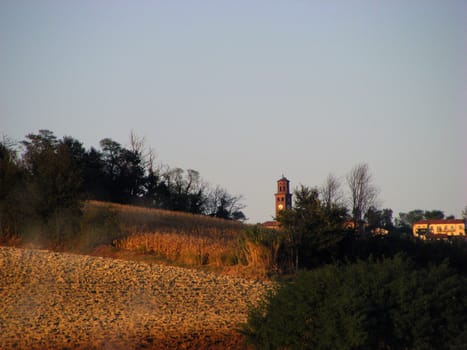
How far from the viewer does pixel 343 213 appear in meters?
25.2

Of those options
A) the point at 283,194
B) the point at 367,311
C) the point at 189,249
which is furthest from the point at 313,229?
the point at 283,194

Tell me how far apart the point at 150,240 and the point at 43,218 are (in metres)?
6.32

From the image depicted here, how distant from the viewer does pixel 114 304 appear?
1551 centimetres

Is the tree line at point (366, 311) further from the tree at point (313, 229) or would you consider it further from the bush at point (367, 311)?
the tree at point (313, 229)

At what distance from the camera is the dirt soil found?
1200 cm

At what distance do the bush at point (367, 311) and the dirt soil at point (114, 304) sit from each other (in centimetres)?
216

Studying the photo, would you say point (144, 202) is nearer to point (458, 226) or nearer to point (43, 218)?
point (43, 218)

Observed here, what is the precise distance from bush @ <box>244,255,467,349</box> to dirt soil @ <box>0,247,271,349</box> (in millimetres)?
2157

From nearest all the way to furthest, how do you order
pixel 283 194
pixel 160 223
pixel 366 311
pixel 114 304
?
pixel 366 311 → pixel 114 304 → pixel 160 223 → pixel 283 194

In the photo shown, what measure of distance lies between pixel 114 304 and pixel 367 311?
826 cm

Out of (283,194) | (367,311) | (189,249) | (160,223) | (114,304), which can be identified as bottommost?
(114,304)

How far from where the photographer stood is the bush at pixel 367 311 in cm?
913

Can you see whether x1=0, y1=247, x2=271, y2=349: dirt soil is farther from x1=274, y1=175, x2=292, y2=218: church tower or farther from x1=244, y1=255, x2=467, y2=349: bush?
x1=274, y1=175, x2=292, y2=218: church tower

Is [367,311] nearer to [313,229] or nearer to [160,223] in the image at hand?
[313,229]
